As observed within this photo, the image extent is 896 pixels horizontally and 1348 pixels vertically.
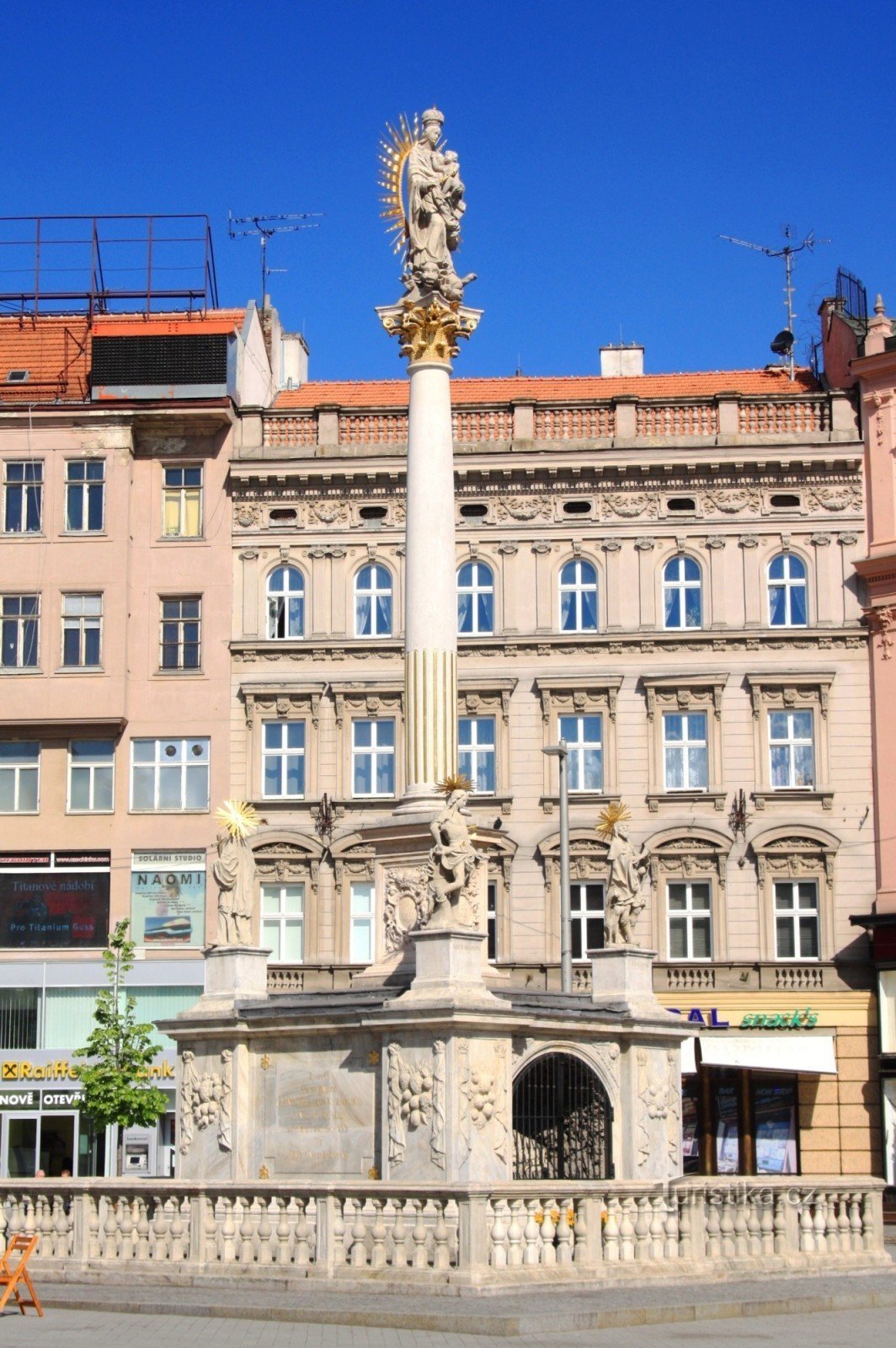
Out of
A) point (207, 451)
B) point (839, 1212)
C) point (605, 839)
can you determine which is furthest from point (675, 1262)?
point (207, 451)

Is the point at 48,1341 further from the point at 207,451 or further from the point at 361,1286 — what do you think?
the point at 207,451

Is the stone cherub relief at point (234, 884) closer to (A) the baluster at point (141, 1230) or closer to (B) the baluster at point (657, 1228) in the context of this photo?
(A) the baluster at point (141, 1230)

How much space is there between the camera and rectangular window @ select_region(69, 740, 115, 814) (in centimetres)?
4488

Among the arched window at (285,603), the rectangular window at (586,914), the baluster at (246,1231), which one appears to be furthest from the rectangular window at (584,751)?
the baluster at (246,1231)

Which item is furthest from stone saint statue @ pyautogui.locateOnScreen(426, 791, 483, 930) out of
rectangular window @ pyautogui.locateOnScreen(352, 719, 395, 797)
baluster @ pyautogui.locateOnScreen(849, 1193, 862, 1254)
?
rectangular window @ pyautogui.locateOnScreen(352, 719, 395, 797)

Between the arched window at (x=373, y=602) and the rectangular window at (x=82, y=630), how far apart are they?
18.0ft

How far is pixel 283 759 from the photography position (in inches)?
1757

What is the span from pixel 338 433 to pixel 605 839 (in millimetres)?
10609

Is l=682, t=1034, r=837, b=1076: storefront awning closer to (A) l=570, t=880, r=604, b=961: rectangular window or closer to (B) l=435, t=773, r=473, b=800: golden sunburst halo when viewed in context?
(A) l=570, t=880, r=604, b=961: rectangular window

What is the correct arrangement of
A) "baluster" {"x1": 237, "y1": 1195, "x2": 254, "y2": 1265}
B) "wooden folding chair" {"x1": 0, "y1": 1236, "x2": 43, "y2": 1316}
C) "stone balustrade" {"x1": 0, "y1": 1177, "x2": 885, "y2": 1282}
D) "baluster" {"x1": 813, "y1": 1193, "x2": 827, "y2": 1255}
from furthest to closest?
"baluster" {"x1": 813, "y1": 1193, "x2": 827, "y2": 1255} < "baluster" {"x1": 237, "y1": 1195, "x2": 254, "y2": 1265} < "stone balustrade" {"x1": 0, "y1": 1177, "x2": 885, "y2": 1282} < "wooden folding chair" {"x1": 0, "y1": 1236, "x2": 43, "y2": 1316}

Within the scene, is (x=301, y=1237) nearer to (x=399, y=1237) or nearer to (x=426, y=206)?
(x=399, y=1237)

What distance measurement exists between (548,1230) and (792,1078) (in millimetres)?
24381

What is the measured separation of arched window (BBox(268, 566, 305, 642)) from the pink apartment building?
93cm

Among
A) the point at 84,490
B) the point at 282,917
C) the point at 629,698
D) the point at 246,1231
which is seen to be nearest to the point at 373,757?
the point at 282,917
